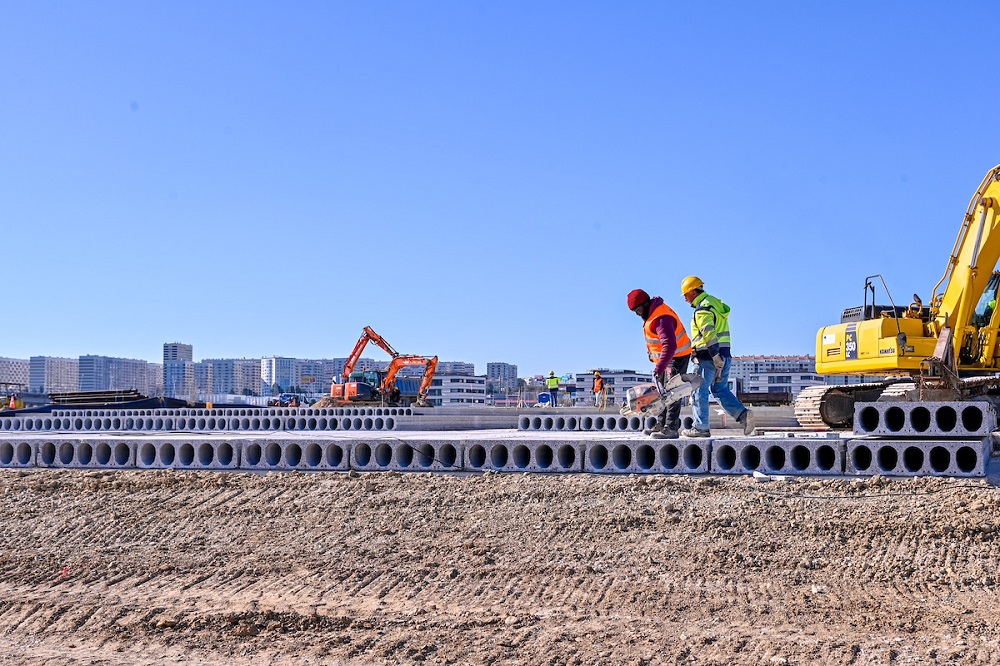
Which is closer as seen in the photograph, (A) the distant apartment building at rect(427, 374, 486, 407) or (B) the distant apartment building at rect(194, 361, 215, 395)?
(A) the distant apartment building at rect(427, 374, 486, 407)

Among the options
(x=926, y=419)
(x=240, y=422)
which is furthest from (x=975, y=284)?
(x=240, y=422)

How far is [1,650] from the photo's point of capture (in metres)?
5.47

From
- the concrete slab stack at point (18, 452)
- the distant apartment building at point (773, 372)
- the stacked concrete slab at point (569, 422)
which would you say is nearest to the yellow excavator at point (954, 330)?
the stacked concrete slab at point (569, 422)

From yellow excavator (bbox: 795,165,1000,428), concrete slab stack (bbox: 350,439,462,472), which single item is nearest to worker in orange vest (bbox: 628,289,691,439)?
concrete slab stack (bbox: 350,439,462,472)

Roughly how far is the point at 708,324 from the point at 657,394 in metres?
0.85

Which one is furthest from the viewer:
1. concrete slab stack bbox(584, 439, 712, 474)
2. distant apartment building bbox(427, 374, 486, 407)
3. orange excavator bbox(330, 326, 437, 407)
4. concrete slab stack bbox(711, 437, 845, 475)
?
distant apartment building bbox(427, 374, 486, 407)

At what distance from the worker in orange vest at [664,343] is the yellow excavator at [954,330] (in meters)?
4.52

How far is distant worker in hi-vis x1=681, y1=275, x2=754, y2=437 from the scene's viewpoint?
31.8 feet

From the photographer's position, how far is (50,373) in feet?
593

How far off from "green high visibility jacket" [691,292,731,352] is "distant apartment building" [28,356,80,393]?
18603 centimetres

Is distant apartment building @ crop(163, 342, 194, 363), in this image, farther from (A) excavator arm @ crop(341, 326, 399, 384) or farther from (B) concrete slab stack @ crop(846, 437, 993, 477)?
(B) concrete slab stack @ crop(846, 437, 993, 477)

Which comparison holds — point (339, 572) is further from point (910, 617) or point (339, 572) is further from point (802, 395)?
point (802, 395)

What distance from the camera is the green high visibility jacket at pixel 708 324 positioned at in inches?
382

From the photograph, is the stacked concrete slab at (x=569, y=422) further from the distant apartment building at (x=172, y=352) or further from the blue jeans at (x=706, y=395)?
the distant apartment building at (x=172, y=352)
